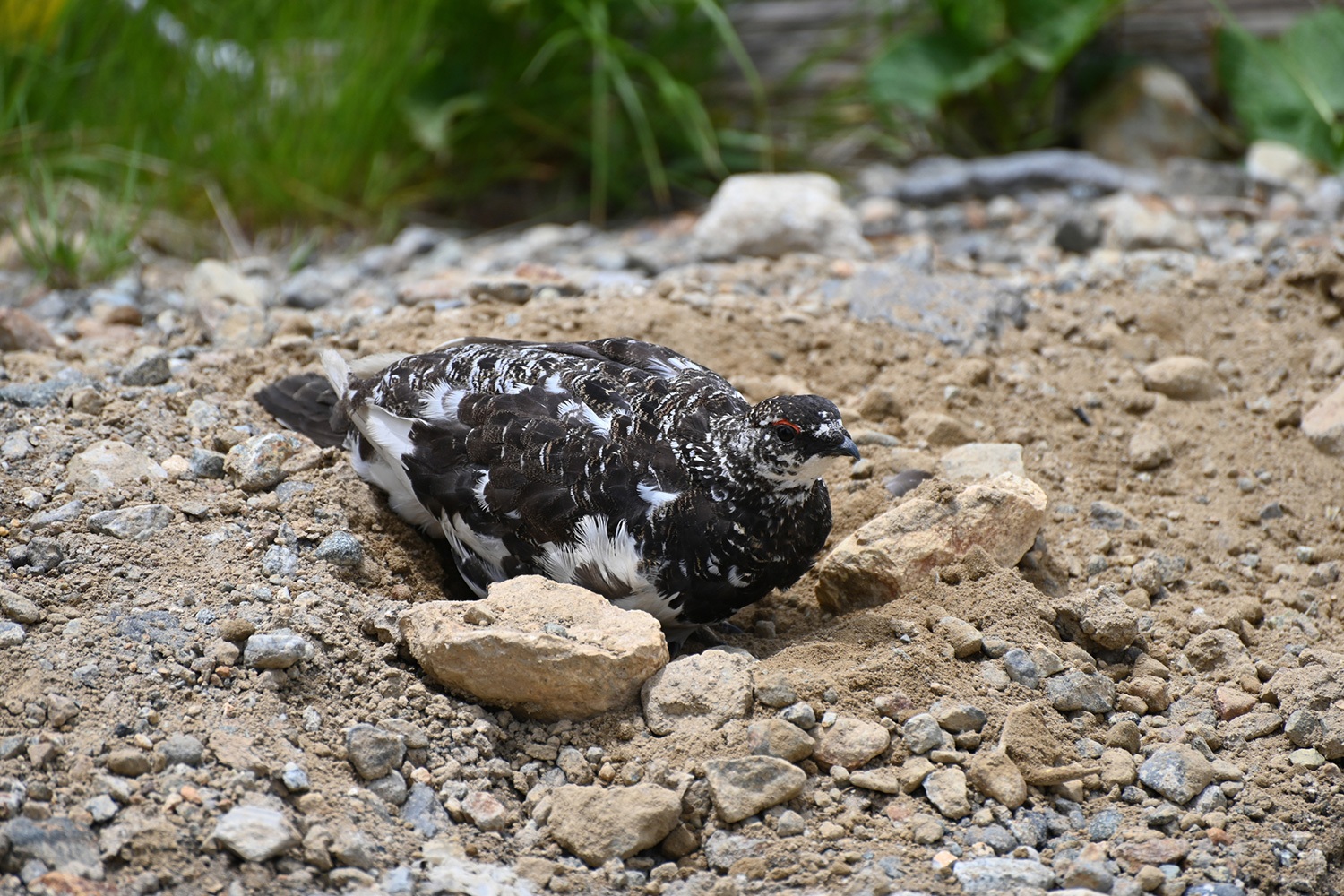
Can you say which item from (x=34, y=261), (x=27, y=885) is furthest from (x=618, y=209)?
(x=27, y=885)

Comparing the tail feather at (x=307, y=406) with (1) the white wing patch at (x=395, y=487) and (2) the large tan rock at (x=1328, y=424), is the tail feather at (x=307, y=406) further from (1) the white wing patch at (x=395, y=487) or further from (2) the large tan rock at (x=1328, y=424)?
(2) the large tan rock at (x=1328, y=424)

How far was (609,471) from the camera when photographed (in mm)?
3678

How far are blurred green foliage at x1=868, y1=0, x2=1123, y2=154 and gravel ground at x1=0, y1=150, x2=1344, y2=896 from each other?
2.29 m

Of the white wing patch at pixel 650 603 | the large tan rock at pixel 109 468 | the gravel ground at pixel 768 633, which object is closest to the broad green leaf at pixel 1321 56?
the gravel ground at pixel 768 633

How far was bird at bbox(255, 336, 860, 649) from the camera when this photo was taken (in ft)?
11.8

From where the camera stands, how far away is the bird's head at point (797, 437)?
347cm

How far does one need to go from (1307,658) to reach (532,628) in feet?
7.25

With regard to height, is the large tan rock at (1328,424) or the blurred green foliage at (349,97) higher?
the blurred green foliage at (349,97)

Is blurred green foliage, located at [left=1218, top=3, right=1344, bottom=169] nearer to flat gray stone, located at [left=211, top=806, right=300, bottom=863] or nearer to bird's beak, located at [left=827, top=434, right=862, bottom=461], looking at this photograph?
bird's beak, located at [left=827, top=434, right=862, bottom=461]

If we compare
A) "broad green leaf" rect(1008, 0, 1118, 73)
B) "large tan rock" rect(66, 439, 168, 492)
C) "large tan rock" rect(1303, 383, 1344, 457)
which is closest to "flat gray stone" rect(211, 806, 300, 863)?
"large tan rock" rect(66, 439, 168, 492)

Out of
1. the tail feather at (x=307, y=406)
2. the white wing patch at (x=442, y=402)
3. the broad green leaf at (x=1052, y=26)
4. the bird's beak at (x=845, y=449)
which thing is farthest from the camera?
the broad green leaf at (x=1052, y=26)

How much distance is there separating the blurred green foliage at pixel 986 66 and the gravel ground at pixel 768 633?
2289mm

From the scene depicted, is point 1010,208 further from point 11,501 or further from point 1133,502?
point 11,501

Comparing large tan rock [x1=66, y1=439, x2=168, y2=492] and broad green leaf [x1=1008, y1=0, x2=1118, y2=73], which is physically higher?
broad green leaf [x1=1008, y1=0, x2=1118, y2=73]
